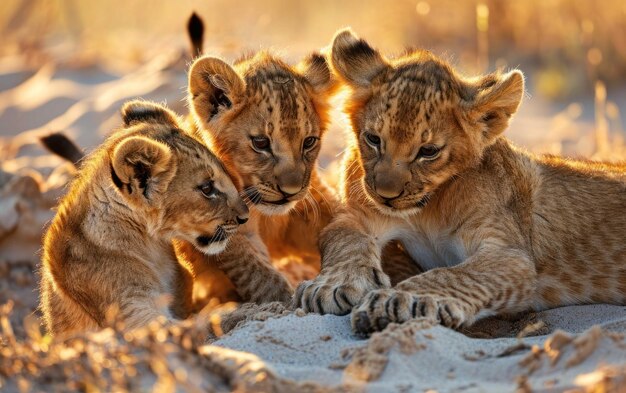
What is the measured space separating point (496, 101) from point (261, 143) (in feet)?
4.07

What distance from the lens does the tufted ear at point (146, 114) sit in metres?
5.39

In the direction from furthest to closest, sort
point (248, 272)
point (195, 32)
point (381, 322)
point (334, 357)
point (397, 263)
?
point (195, 32), point (397, 263), point (248, 272), point (381, 322), point (334, 357)

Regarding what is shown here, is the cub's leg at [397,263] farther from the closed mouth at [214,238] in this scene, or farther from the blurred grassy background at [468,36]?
the blurred grassy background at [468,36]

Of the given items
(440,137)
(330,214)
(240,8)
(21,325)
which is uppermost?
(240,8)

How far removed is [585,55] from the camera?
39.4 ft

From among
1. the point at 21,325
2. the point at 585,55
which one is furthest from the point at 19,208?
the point at 585,55

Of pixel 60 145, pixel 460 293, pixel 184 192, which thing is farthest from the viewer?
pixel 60 145

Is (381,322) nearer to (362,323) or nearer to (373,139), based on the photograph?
(362,323)

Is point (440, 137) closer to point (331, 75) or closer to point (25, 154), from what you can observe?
point (331, 75)

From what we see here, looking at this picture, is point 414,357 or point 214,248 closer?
point 414,357

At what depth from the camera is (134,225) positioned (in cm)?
492

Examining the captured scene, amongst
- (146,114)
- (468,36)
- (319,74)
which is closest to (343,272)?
(319,74)

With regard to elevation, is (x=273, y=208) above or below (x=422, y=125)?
below

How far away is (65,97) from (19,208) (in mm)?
3491
